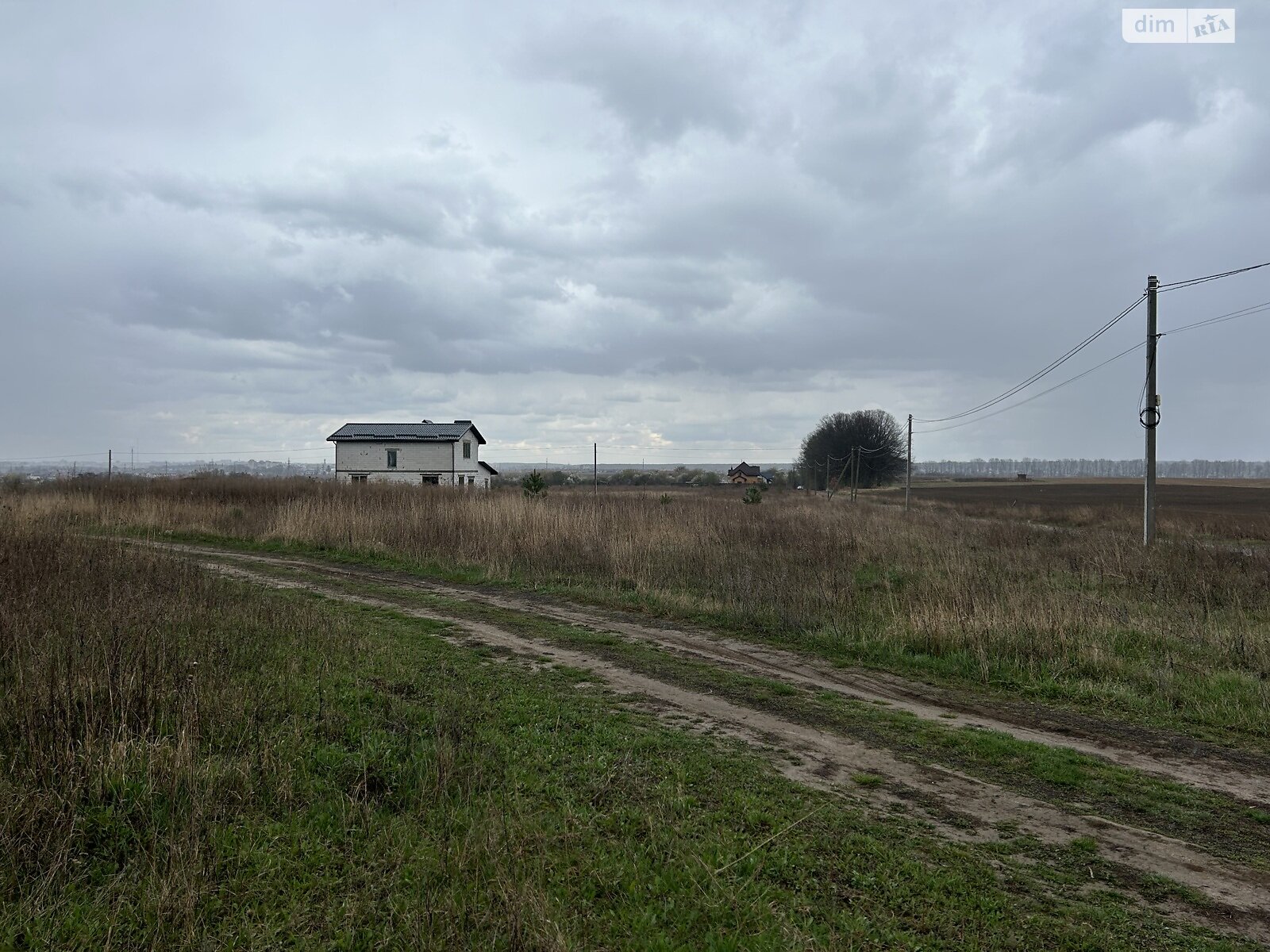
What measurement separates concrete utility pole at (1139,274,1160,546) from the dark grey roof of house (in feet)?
134

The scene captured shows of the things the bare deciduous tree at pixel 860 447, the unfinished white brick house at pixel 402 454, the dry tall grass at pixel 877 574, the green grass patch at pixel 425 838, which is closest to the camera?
the green grass patch at pixel 425 838

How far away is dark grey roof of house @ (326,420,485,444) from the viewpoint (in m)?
49.9

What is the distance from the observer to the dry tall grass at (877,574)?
27.5 ft

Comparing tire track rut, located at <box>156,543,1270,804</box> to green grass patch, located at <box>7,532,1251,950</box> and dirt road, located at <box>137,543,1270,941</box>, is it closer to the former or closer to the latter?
dirt road, located at <box>137,543,1270,941</box>

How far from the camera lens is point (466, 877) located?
3664mm

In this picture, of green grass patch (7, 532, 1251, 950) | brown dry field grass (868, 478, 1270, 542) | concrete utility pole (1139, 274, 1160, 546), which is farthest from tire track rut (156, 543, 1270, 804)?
brown dry field grass (868, 478, 1270, 542)

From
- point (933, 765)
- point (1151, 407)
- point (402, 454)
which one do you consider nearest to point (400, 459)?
point (402, 454)

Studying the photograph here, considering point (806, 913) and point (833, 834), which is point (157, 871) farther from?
point (833, 834)

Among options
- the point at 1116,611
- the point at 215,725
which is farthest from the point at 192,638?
the point at 1116,611

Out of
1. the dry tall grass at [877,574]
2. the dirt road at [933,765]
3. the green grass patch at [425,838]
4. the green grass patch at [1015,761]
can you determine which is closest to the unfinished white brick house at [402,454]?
the dry tall grass at [877,574]

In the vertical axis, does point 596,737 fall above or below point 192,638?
below

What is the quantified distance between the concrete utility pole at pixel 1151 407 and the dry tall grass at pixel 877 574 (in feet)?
2.89

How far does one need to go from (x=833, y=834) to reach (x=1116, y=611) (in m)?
7.91

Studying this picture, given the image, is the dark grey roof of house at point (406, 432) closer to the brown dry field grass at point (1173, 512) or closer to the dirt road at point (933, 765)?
the brown dry field grass at point (1173, 512)
